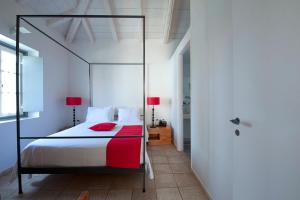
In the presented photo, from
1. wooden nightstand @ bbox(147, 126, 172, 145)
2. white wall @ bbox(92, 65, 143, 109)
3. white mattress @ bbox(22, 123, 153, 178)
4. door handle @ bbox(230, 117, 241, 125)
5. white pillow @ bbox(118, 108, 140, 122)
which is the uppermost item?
white wall @ bbox(92, 65, 143, 109)

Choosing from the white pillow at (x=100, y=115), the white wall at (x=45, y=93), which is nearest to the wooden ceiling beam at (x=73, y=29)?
the white wall at (x=45, y=93)

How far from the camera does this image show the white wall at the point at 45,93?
8.13ft

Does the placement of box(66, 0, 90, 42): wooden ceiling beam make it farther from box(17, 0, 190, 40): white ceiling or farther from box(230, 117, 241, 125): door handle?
box(230, 117, 241, 125): door handle

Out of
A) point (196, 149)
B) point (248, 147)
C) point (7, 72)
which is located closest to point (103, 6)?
point (7, 72)

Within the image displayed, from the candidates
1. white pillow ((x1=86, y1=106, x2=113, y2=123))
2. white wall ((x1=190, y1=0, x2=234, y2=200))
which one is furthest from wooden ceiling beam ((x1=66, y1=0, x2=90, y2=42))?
white wall ((x1=190, y1=0, x2=234, y2=200))

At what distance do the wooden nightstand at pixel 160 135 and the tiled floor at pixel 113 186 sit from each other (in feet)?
4.29

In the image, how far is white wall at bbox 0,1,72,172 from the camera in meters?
2.48

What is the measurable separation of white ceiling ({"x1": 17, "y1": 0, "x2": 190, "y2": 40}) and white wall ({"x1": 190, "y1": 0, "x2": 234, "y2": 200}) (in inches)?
49.4

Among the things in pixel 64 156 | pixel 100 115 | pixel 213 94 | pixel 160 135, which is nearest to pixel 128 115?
pixel 100 115

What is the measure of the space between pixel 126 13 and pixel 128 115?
2220mm

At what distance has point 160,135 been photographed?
4.01 m

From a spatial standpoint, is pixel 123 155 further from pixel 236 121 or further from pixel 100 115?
pixel 100 115

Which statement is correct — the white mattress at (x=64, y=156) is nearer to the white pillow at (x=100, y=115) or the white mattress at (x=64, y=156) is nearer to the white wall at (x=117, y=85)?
the white pillow at (x=100, y=115)

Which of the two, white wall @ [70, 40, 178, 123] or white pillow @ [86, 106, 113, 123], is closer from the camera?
white pillow @ [86, 106, 113, 123]
